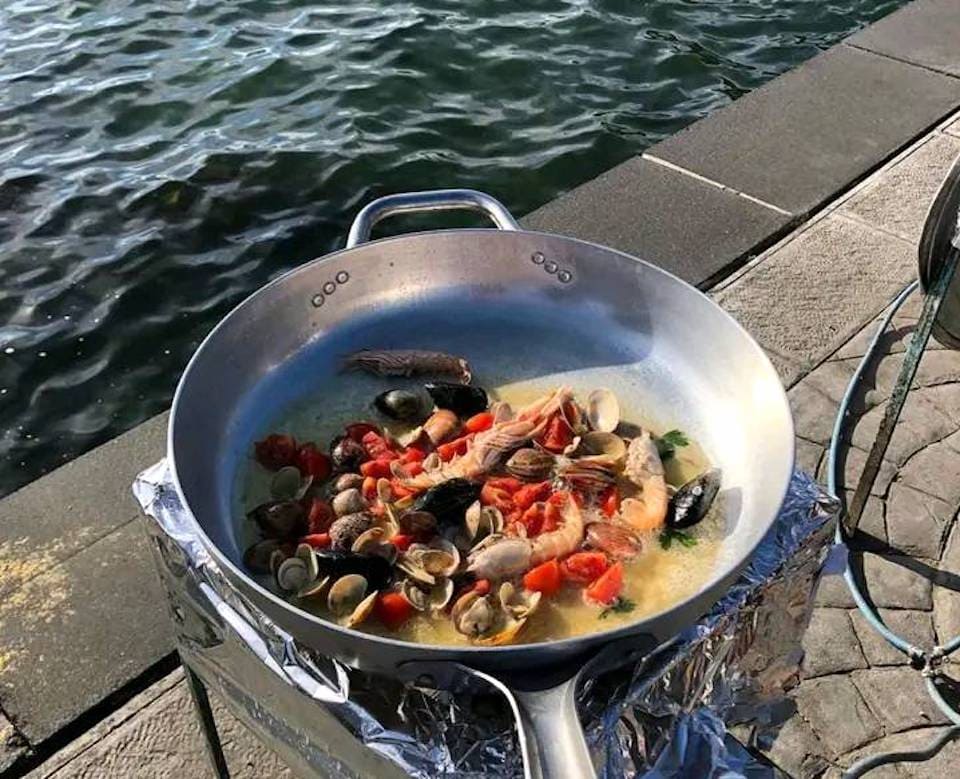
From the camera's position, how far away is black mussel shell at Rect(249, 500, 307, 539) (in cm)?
143

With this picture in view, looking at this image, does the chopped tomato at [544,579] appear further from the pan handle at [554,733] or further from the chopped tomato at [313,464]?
the chopped tomato at [313,464]

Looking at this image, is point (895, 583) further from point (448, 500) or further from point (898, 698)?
point (448, 500)

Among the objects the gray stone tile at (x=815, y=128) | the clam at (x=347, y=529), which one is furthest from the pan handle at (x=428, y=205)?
the gray stone tile at (x=815, y=128)

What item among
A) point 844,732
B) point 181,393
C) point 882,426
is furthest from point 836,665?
point 181,393

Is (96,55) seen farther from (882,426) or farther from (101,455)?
(882,426)

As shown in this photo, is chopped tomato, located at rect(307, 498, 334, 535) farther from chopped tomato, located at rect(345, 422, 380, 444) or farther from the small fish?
the small fish

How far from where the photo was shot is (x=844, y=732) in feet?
8.25

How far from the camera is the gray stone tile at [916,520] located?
3.00 m

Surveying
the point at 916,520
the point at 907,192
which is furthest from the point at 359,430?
the point at 907,192

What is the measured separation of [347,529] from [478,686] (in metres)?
0.34

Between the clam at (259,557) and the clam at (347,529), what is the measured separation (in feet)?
0.25

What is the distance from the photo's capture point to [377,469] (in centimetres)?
154

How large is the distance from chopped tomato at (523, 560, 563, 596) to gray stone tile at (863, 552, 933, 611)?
183 centimetres

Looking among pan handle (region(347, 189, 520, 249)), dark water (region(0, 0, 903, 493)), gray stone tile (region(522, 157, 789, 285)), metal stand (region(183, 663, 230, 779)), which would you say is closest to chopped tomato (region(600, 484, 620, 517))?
pan handle (region(347, 189, 520, 249))
